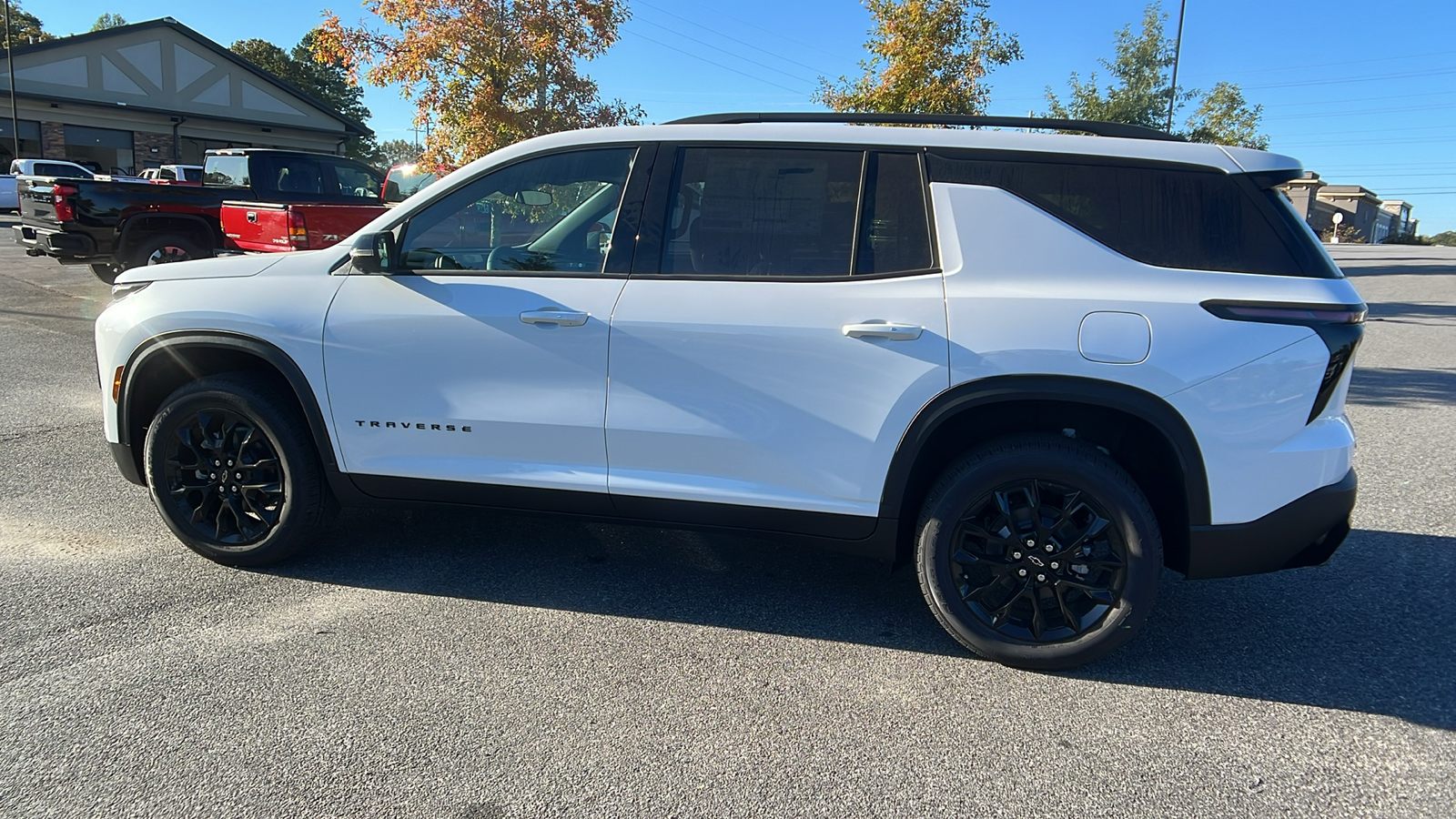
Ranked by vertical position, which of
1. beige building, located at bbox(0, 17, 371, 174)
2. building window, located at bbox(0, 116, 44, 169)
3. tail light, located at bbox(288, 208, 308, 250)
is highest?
beige building, located at bbox(0, 17, 371, 174)

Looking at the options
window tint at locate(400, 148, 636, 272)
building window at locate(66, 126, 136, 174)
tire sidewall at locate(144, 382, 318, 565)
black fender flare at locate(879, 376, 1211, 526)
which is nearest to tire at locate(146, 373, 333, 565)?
tire sidewall at locate(144, 382, 318, 565)

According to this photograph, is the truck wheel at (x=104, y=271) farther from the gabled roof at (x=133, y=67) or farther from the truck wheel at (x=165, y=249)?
the gabled roof at (x=133, y=67)

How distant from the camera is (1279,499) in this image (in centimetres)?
302

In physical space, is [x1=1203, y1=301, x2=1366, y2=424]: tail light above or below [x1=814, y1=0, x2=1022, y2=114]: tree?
below

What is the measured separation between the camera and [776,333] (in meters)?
3.19

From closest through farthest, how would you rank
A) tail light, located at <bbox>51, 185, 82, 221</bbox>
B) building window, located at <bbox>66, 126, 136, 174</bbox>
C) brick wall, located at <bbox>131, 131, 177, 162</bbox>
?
1. tail light, located at <bbox>51, 185, 82, 221</bbox>
2. building window, located at <bbox>66, 126, 136, 174</bbox>
3. brick wall, located at <bbox>131, 131, 177, 162</bbox>

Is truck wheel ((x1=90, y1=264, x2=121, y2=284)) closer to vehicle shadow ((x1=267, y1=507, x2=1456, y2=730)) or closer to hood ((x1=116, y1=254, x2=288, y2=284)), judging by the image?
hood ((x1=116, y1=254, x2=288, y2=284))

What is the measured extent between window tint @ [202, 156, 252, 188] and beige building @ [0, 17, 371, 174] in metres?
25.6

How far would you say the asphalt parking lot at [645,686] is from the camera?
8.27 feet

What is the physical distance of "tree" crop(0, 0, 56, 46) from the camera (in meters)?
52.3

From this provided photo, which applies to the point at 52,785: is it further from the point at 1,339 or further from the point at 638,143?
the point at 1,339

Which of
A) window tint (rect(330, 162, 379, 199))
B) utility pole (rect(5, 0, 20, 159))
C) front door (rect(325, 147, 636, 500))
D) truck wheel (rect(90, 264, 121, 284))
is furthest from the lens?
utility pole (rect(5, 0, 20, 159))

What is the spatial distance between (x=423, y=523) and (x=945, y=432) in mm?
2669

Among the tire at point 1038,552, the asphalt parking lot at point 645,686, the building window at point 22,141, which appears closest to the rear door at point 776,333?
the tire at point 1038,552
